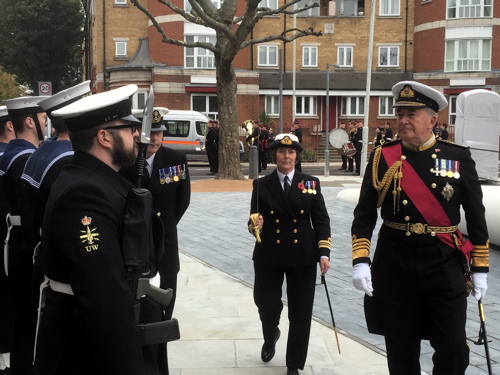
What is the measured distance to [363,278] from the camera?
457cm

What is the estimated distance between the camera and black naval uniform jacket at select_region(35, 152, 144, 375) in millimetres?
2791

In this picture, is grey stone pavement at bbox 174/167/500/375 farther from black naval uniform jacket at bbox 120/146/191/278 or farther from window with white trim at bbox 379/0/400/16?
window with white trim at bbox 379/0/400/16

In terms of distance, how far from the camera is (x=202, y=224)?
1370cm

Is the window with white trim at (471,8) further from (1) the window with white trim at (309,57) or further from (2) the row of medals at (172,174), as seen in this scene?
(2) the row of medals at (172,174)

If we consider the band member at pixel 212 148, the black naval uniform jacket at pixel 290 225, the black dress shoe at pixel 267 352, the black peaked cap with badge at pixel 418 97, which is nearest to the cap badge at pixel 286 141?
the black naval uniform jacket at pixel 290 225

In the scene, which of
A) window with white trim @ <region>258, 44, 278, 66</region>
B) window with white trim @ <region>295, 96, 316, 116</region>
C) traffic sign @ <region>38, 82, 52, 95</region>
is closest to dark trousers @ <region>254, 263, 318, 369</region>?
traffic sign @ <region>38, 82, 52, 95</region>

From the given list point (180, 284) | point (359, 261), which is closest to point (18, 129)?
point (359, 261)

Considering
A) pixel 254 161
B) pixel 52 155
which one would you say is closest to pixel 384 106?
pixel 254 161

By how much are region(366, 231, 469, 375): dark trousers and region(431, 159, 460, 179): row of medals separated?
47cm

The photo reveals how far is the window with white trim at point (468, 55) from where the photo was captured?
1747 inches

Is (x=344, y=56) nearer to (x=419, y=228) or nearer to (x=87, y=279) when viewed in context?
(x=419, y=228)

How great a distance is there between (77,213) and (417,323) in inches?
97.4

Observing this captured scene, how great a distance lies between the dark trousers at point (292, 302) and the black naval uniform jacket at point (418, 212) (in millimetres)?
1063

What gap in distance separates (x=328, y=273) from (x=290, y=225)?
353cm
